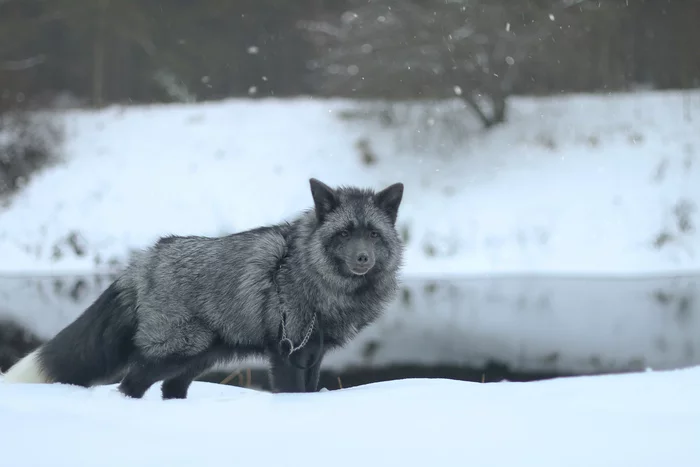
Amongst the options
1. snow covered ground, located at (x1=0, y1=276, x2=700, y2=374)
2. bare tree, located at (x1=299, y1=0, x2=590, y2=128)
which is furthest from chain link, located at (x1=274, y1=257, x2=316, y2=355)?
bare tree, located at (x1=299, y1=0, x2=590, y2=128)

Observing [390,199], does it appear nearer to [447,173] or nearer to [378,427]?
[378,427]

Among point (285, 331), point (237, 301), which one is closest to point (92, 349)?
point (237, 301)

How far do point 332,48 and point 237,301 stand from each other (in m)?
18.7

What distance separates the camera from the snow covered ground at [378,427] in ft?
11.9

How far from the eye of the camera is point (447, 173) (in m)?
18.6

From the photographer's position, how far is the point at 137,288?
5723 mm

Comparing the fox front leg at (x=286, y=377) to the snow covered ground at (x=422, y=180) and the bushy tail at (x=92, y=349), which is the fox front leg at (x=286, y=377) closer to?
the bushy tail at (x=92, y=349)

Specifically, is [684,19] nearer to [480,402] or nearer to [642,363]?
[642,363]

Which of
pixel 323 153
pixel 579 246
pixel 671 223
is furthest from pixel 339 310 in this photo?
pixel 323 153

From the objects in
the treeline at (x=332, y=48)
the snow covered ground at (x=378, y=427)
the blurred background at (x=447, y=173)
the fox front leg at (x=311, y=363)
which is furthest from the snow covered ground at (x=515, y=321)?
the treeline at (x=332, y=48)

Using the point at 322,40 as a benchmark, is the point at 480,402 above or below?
below

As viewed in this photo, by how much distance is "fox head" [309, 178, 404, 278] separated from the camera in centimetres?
571

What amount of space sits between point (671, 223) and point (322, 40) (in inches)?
508

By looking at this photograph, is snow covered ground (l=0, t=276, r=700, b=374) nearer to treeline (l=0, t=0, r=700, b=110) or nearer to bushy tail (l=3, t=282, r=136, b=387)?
bushy tail (l=3, t=282, r=136, b=387)
